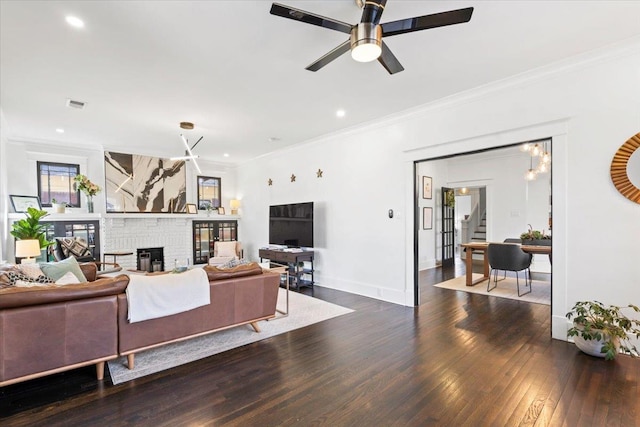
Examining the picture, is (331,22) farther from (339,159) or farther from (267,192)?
(267,192)

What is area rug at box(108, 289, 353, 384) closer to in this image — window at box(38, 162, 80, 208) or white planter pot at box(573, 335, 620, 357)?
white planter pot at box(573, 335, 620, 357)

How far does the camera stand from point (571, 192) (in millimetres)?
3143

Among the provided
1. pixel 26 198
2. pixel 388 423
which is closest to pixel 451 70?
pixel 388 423

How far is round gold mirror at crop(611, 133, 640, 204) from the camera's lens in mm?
2795

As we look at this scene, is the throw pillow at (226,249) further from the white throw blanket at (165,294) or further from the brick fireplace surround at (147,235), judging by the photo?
the white throw blanket at (165,294)

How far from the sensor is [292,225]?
6254 mm

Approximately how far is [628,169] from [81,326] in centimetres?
494

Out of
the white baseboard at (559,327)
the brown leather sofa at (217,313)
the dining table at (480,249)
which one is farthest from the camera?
the dining table at (480,249)

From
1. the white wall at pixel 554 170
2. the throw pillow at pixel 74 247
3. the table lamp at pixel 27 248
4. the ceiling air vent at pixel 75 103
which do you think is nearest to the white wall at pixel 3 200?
the table lamp at pixel 27 248

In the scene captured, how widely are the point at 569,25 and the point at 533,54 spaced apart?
0.45m

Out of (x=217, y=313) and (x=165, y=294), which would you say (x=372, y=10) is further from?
(x=217, y=313)

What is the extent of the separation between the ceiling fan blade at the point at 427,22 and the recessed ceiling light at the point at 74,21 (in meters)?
2.36

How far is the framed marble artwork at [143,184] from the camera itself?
673 cm

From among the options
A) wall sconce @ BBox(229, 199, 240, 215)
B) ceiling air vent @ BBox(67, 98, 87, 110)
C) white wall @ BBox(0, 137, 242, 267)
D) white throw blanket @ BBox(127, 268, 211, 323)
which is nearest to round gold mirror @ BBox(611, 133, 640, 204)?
white throw blanket @ BBox(127, 268, 211, 323)
